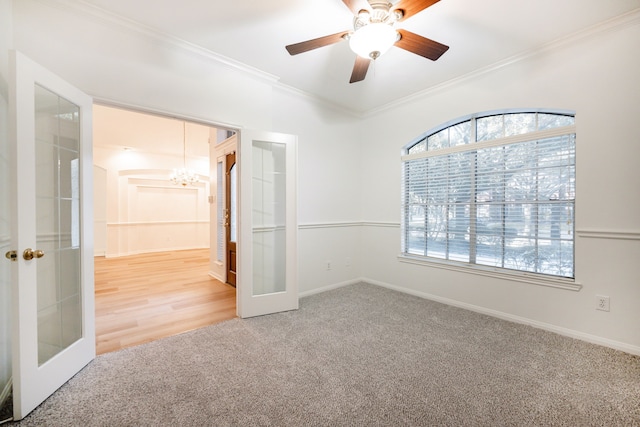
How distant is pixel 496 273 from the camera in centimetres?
295

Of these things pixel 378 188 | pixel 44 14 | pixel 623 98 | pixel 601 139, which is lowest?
pixel 378 188

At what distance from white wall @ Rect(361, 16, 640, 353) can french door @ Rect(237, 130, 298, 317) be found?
2.22 meters

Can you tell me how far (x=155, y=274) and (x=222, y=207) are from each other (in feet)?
6.46

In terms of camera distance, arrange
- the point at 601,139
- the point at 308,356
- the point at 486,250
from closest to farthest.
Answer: the point at 308,356 → the point at 601,139 → the point at 486,250

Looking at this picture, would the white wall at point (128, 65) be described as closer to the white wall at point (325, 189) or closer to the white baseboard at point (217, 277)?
the white wall at point (325, 189)

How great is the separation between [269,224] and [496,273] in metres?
2.66

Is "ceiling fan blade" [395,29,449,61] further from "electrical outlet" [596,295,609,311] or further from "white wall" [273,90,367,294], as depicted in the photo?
"electrical outlet" [596,295,609,311]

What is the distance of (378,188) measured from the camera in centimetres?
417

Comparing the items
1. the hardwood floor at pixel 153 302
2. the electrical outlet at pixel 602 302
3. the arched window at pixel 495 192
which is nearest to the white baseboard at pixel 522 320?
the electrical outlet at pixel 602 302

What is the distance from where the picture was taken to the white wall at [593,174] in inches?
87.0

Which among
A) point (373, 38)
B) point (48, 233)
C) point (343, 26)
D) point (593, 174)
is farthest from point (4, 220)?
point (593, 174)

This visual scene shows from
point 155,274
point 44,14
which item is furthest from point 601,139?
point 155,274

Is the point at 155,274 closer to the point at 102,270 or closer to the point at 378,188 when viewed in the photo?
the point at 102,270

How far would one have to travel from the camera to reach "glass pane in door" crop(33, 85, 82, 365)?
1761 millimetres
